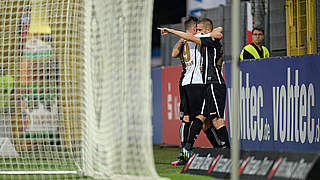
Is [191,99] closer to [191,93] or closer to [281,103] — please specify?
[191,93]

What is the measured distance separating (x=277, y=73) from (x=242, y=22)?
251 cm

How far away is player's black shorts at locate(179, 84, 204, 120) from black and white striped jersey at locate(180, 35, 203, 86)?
2.4 inches

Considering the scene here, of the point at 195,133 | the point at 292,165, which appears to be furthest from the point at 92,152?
the point at 292,165

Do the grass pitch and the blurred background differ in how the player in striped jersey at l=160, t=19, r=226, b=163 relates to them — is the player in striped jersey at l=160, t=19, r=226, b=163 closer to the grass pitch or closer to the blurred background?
the grass pitch

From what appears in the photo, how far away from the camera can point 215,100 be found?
21.3 ft

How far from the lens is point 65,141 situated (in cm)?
692

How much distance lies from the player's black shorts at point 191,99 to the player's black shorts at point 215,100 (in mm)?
98

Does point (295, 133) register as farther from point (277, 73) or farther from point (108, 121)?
point (108, 121)

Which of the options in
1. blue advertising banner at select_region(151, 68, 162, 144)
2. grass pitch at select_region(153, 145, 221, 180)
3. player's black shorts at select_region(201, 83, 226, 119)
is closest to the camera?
grass pitch at select_region(153, 145, 221, 180)

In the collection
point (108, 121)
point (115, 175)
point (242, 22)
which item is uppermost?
point (242, 22)

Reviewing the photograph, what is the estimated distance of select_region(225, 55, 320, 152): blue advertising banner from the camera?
665 cm

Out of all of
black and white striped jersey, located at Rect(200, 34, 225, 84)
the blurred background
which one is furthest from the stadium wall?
black and white striped jersey, located at Rect(200, 34, 225, 84)

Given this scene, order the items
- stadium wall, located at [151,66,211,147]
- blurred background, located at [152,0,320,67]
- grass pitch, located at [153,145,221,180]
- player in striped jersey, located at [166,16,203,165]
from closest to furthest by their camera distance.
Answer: grass pitch, located at [153,145,221,180] < player in striped jersey, located at [166,16,203,165] < blurred background, located at [152,0,320,67] < stadium wall, located at [151,66,211,147]

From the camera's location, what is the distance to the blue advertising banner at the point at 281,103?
6.65 metres
